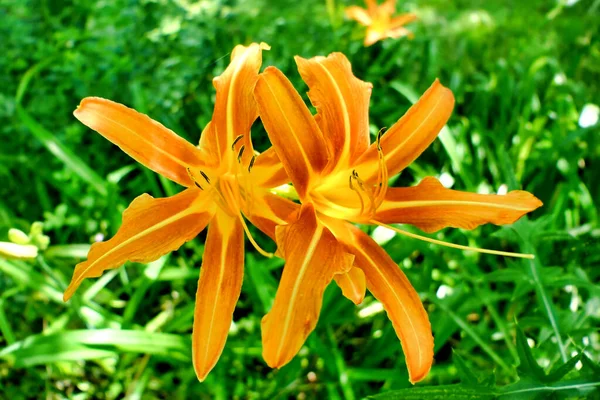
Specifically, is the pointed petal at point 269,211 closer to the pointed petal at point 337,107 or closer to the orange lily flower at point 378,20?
the pointed petal at point 337,107

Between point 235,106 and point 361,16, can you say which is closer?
point 235,106

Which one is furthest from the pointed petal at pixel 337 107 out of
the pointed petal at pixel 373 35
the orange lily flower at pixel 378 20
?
the orange lily flower at pixel 378 20

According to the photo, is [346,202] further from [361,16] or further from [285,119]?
[361,16]

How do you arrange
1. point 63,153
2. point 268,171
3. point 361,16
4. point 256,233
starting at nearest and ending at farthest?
point 268,171, point 63,153, point 256,233, point 361,16

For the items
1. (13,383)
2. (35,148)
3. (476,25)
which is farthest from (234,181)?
(476,25)

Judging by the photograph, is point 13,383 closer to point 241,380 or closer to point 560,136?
point 241,380

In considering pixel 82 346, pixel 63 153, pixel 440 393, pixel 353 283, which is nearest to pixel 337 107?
pixel 353 283
